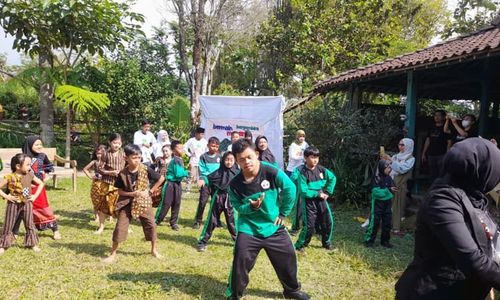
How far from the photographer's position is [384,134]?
28.1ft

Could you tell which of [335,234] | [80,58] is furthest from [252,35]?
[335,234]

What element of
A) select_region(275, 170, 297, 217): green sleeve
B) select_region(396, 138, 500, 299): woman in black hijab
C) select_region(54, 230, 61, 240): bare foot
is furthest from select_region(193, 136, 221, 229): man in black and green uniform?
select_region(396, 138, 500, 299): woman in black hijab

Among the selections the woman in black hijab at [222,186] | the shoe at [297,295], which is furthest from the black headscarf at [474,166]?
the woman in black hijab at [222,186]

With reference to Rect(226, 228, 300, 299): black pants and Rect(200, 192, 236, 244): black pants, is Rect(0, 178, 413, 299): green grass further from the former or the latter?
Rect(226, 228, 300, 299): black pants

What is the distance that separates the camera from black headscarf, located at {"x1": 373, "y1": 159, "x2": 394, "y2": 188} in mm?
5887

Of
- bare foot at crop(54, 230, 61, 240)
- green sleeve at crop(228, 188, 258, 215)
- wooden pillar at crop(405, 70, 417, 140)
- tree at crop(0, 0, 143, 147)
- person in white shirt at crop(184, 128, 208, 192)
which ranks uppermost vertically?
tree at crop(0, 0, 143, 147)

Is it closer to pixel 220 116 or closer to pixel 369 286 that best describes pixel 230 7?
pixel 220 116

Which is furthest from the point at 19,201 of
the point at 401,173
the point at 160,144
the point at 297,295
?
the point at 401,173

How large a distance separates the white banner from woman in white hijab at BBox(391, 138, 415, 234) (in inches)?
134

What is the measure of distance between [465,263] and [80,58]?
1228cm

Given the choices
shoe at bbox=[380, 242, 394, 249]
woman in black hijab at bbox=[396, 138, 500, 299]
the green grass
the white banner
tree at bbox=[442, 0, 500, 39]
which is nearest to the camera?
woman in black hijab at bbox=[396, 138, 500, 299]

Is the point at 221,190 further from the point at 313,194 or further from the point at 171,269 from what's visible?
the point at 171,269

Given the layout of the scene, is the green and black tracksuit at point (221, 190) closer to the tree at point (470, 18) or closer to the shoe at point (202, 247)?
the shoe at point (202, 247)

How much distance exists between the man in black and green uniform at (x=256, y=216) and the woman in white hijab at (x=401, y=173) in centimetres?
336
